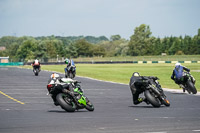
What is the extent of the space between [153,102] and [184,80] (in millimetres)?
8503

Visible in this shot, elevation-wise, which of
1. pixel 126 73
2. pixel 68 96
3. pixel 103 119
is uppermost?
pixel 68 96

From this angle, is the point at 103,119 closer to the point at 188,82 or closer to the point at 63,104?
the point at 63,104

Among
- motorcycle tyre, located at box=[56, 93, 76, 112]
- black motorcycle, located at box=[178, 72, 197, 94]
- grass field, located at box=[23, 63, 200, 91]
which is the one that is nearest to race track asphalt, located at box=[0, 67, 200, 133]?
motorcycle tyre, located at box=[56, 93, 76, 112]

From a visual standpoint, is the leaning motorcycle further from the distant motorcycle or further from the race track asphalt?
the distant motorcycle

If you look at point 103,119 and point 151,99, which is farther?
point 151,99

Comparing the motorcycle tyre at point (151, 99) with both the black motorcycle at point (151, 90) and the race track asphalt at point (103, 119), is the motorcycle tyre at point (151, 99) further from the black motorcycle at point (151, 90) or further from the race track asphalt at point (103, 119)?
the race track asphalt at point (103, 119)

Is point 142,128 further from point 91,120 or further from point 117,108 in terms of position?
point 117,108

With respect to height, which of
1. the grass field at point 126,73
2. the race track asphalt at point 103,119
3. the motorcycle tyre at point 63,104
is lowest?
the grass field at point 126,73

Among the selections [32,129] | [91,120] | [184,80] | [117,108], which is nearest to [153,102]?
[117,108]

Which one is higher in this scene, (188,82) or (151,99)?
(188,82)

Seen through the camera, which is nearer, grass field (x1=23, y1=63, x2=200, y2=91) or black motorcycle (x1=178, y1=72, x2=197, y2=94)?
black motorcycle (x1=178, y1=72, x2=197, y2=94)

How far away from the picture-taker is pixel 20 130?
11.8 meters

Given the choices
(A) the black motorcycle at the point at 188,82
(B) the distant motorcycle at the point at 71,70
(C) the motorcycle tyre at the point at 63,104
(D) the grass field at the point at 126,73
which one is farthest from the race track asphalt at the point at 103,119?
(B) the distant motorcycle at the point at 71,70

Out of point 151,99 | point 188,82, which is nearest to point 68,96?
point 151,99
